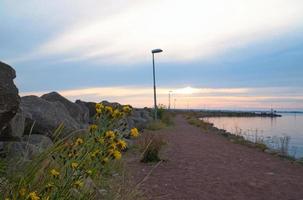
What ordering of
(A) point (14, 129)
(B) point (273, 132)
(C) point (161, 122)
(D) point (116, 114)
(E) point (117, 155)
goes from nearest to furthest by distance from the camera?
1. (E) point (117, 155)
2. (D) point (116, 114)
3. (A) point (14, 129)
4. (C) point (161, 122)
5. (B) point (273, 132)

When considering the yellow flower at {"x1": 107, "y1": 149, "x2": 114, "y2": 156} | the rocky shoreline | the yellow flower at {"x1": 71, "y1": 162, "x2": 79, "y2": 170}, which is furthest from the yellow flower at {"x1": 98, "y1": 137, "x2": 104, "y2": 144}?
the rocky shoreline

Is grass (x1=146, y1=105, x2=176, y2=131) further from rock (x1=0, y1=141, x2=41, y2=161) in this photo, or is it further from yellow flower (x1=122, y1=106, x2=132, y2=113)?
yellow flower (x1=122, y1=106, x2=132, y2=113)

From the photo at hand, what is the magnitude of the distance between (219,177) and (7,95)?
6287mm

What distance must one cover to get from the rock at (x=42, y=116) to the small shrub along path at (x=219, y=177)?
6.63 feet

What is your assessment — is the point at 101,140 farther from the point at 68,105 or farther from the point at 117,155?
the point at 68,105

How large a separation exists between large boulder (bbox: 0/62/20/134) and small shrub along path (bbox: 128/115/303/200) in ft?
7.42

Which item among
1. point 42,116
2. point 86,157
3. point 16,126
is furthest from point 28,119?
point 86,157

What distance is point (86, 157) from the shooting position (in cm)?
427

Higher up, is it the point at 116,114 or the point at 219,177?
the point at 116,114

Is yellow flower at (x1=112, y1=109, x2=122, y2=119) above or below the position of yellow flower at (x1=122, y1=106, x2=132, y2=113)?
below

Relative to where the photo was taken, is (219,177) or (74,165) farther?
(219,177)

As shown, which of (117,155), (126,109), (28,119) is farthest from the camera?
(28,119)

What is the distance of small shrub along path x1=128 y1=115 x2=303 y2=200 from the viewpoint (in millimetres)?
9391

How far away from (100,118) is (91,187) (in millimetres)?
1335
